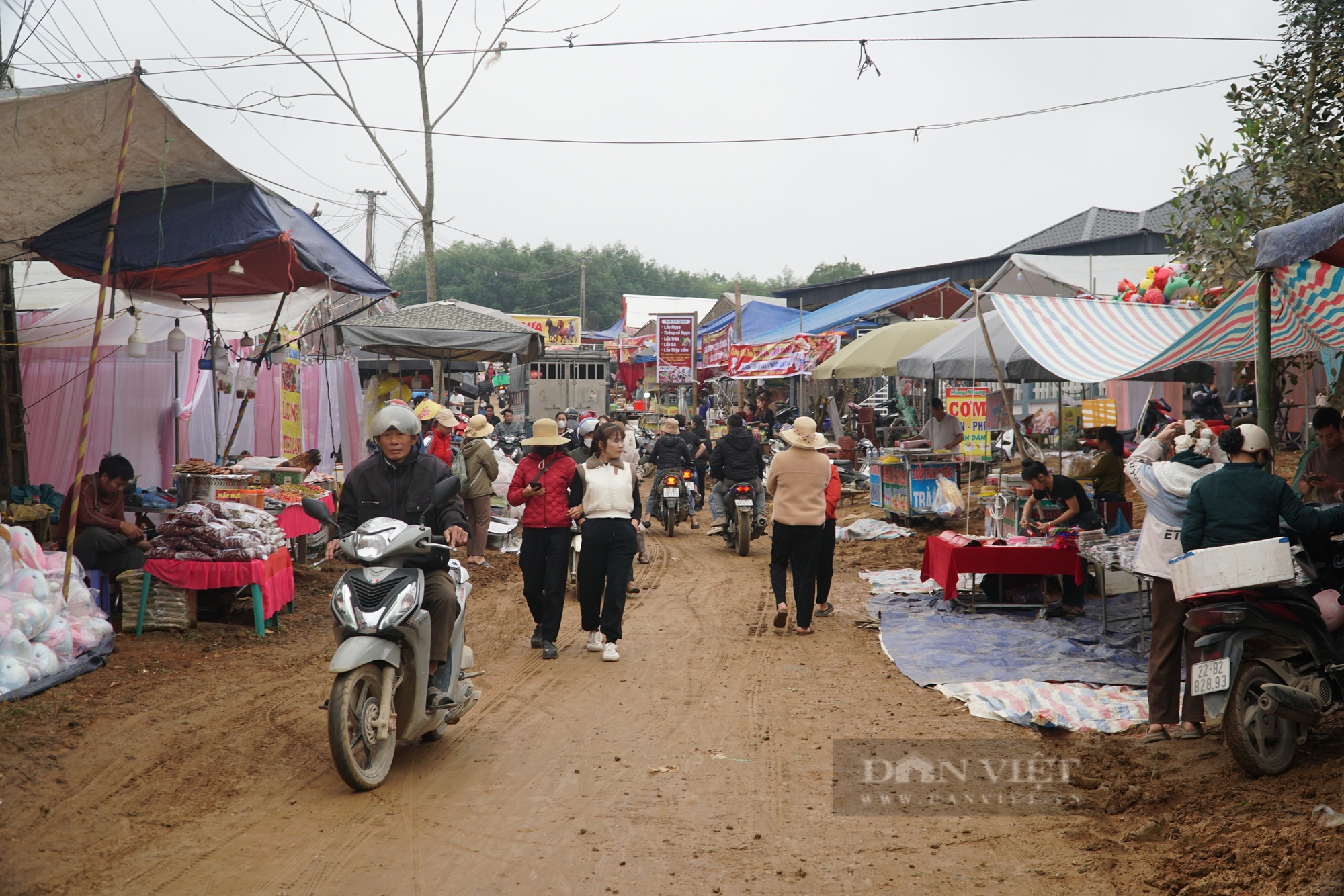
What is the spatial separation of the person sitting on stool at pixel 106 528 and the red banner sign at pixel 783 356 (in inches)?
530

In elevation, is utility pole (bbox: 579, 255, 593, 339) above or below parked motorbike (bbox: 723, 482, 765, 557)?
above

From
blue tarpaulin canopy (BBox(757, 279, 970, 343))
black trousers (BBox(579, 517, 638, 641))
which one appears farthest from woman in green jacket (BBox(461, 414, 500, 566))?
blue tarpaulin canopy (BBox(757, 279, 970, 343))

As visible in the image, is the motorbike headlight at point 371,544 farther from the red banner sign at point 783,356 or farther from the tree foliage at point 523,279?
the tree foliage at point 523,279

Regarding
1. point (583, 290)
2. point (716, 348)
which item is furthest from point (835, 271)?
point (716, 348)

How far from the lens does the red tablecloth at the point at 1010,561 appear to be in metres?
9.36

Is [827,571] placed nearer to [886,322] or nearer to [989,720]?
[989,720]

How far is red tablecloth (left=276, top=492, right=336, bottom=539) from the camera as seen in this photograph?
34.8 feet

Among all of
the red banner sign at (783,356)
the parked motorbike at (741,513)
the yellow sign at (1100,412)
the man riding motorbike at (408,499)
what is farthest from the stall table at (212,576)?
the red banner sign at (783,356)

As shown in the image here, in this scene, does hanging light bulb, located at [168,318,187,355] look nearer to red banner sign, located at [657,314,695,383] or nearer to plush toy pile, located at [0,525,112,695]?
plush toy pile, located at [0,525,112,695]

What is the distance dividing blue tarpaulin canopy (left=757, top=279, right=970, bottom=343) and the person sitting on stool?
17271 mm

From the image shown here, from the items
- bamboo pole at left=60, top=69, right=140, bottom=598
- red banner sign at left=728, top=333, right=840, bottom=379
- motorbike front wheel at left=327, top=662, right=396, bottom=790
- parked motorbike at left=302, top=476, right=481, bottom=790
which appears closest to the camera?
motorbike front wheel at left=327, top=662, right=396, bottom=790

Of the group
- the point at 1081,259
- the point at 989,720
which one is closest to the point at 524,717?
the point at 989,720

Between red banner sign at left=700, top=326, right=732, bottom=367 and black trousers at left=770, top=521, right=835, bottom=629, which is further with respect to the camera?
red banner sign at left=700, top=326, right=732, bottom=367

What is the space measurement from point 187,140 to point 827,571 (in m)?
6.57
